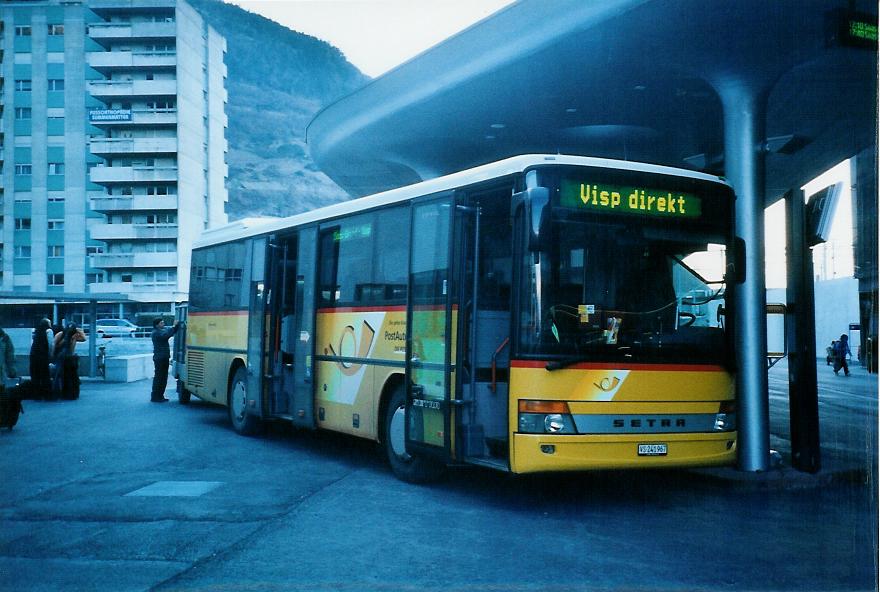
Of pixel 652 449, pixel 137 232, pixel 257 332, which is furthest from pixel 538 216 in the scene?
pixel 137 232

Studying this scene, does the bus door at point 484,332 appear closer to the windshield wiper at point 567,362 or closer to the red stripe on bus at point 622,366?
the red stripe on bus at point 622,366

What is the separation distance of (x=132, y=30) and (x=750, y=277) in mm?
79714

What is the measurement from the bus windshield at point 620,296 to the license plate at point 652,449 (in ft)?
2.53

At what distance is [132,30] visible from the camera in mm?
80500

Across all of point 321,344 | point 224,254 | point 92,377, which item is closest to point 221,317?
point 224,254

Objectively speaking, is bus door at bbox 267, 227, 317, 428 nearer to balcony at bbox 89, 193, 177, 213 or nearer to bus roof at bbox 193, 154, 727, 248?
bus roof at bbox 193, 154, 727, 248

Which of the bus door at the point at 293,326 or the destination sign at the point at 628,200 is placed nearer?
the destination sign at the point at 628,200

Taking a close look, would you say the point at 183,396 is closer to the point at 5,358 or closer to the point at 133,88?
the point at 5,358

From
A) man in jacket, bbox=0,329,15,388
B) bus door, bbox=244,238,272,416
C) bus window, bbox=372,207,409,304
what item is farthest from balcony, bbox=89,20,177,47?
bus window, bbox=372,207,409,304

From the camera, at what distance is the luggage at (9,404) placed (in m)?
14.6

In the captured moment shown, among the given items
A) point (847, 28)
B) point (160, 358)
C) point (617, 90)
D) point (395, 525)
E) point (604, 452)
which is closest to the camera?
point (395, 525)

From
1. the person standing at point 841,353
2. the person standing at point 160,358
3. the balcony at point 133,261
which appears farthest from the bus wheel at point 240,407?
the balcony at point 133,261

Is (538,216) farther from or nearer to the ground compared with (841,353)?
farther from the ground

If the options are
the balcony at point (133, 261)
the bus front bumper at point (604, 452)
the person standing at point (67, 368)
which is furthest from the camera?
the balcony at point (133, 261)
